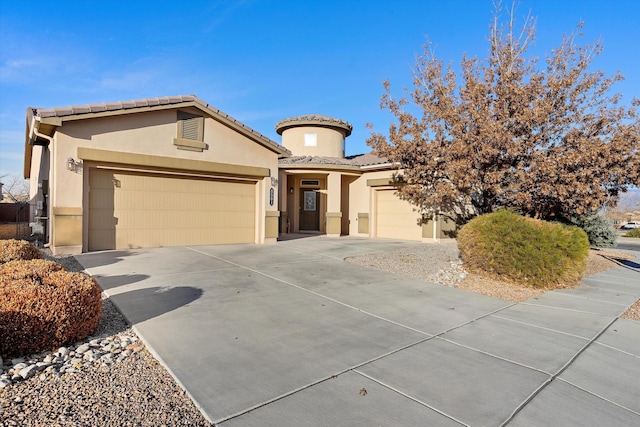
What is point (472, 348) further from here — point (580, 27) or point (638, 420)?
point (580, 27)

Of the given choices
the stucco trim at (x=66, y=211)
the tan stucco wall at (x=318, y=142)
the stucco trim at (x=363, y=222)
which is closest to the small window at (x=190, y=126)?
the stucco trim at (x=66, y=211)

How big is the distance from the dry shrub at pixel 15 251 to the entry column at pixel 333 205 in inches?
443

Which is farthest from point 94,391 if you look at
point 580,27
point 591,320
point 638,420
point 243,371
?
point 580,27

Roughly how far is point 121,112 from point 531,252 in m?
10.8

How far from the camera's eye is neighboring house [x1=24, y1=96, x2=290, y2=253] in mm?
9359

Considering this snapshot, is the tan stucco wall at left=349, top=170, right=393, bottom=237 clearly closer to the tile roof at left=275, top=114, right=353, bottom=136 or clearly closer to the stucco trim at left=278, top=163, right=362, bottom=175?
the stucco trim at left=278, top=163, right=362, bottom=175

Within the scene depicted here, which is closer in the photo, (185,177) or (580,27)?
(580,27)

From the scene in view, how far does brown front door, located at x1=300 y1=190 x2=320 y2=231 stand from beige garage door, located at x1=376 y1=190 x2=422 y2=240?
322 centimetres

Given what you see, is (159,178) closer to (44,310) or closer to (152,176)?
(152,176)

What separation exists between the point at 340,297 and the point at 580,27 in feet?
33.1

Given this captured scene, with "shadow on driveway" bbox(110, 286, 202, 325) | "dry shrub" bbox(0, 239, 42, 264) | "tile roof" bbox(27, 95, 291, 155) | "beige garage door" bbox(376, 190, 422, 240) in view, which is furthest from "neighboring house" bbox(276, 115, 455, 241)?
"shadow on driveway" bbox(110, 286, 202, 325)

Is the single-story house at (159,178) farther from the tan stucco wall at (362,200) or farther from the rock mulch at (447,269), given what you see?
the rock mulch at (447,269)

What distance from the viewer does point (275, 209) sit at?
13.4m

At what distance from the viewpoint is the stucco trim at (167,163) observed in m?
9.64
